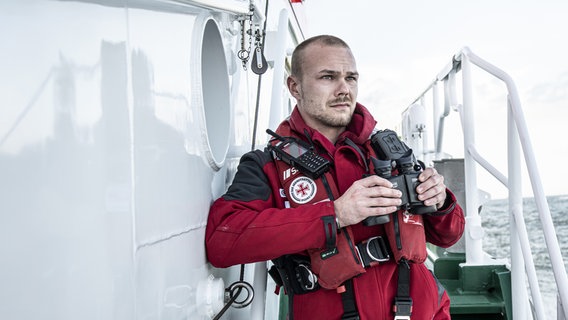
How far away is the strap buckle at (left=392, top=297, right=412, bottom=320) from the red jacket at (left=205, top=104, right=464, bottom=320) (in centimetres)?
4

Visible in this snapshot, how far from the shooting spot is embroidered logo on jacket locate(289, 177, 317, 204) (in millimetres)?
1794

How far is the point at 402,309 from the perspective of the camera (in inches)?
67.1

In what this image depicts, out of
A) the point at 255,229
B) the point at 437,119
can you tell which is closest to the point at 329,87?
the point at 255,229

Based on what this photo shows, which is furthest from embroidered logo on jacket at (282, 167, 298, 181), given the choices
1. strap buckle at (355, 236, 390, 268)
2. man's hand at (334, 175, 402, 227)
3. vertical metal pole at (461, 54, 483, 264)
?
vertical metal pole at (461, 54, 483, 264)

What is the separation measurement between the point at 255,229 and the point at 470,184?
1813 mm

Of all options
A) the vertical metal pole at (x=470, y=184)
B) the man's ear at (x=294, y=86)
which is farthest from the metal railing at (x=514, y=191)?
the man's ear at (x=294, y=86)

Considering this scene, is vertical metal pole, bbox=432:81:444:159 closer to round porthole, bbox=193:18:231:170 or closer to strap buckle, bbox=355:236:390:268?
round porthole, bbox=193:18:231:170

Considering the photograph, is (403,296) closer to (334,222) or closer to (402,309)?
(402,309)

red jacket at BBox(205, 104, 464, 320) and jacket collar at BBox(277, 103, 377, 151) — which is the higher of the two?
jacket collar at BBox(277, 103, 377, 151)

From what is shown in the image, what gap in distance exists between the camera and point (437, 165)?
360 centimetres

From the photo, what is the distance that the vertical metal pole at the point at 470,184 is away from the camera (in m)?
2.96

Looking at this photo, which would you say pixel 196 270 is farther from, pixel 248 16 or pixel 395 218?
pixel 248 16

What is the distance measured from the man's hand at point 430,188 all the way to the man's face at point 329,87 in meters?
0.47

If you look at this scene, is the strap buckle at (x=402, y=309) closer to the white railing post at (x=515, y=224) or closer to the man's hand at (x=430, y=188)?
the man's hand at (x=430, y=188)
